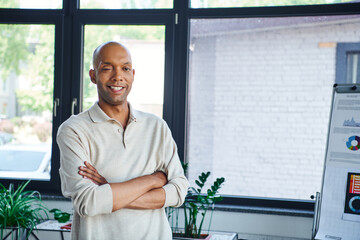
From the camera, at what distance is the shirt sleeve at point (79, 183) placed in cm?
171

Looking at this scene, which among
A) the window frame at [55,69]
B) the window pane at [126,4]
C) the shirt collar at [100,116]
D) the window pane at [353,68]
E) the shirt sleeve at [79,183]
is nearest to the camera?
the shirt sleeve at [79,183]

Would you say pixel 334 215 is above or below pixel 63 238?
above

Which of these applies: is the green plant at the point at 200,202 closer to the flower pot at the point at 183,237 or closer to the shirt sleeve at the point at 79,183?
the flower pot at the point at 183,237

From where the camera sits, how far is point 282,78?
14.0 ft

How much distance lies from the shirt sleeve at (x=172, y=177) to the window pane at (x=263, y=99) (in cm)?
239

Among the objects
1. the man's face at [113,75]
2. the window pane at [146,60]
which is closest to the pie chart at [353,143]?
the window pane at [146,60]

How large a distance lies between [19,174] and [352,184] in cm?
298

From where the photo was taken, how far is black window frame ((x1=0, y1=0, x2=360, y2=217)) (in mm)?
4176

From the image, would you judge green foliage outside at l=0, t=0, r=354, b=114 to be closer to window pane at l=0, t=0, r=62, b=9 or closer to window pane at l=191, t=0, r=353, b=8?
window pane at l=0, t=0, r=62, b=9

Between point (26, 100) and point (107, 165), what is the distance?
316 cm

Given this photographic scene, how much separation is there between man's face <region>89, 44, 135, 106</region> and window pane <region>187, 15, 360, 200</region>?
254cm

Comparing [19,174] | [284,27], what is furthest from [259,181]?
[19,174]

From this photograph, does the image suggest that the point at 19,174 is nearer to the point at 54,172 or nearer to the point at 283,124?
the point at 54,172

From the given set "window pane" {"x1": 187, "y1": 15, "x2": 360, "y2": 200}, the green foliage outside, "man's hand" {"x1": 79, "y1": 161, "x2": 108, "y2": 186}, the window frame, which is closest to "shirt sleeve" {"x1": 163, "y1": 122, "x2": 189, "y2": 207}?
"man's hand" {"x1": 79, "y1": 161, "x2": 108, "y2": 186}
